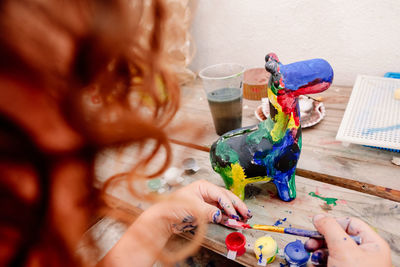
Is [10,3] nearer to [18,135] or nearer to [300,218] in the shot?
[18,135]

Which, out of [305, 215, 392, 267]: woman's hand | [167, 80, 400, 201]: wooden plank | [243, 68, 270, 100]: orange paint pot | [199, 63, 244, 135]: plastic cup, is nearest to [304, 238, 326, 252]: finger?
[305, 215, 392, 267]: woman's hand

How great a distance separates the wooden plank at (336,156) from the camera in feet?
2.02

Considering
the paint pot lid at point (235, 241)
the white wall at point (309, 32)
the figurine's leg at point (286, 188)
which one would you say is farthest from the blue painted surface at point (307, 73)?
the white wall at point (309, 32)

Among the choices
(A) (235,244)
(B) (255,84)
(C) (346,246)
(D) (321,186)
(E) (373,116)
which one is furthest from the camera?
(B) (255,84)

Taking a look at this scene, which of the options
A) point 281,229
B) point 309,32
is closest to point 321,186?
point 281,229

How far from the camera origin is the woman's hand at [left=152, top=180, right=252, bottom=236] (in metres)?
0.56

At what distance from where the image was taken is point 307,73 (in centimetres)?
50

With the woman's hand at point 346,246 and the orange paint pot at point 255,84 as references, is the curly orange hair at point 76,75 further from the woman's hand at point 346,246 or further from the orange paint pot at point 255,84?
the orange paint pot at point 255,84

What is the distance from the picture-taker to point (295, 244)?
495 millimetres

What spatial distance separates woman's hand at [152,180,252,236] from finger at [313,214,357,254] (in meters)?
0.16

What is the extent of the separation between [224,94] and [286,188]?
330 mm

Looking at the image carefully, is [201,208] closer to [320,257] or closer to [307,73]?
[320,257]

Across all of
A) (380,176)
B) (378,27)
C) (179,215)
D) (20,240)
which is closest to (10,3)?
(20,240)

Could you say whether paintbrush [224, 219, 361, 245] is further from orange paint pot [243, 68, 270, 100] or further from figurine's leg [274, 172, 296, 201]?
orange paint pot [243, 68, 270, 100]
